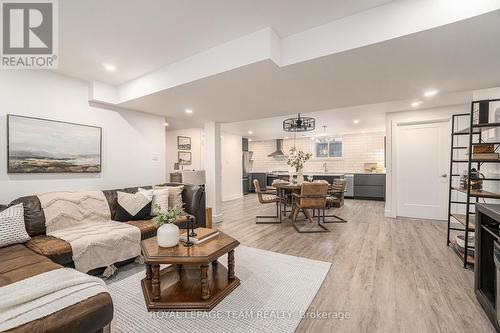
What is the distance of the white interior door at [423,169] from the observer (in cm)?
469

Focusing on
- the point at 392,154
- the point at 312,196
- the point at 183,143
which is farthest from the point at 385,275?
the point at 183,143

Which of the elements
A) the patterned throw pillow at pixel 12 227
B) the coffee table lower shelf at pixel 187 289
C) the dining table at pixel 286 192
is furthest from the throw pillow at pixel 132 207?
the dining table at pixel 286 192

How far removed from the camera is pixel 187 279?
90.0 inches

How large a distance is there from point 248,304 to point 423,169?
194 inches

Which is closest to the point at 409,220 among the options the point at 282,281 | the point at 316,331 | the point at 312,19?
the point at 282,281

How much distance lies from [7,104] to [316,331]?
13.7ft

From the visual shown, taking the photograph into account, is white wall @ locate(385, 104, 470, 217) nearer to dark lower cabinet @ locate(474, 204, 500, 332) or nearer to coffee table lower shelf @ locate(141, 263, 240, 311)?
dark lower cabinet @ locate(474, 204, 500, 332)

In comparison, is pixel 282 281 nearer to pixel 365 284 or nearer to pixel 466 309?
pixel 365 284

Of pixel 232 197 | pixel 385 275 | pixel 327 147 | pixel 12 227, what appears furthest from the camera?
pixel 327 147

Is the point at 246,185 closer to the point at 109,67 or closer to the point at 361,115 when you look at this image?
the point at 361,115

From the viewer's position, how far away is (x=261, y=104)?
3.78 meters

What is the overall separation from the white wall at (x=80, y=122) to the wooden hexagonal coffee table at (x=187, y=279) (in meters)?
2.06

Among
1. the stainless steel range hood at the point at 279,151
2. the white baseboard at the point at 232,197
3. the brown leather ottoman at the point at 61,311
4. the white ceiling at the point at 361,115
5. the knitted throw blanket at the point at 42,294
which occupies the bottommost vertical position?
the white baseboard at the point at 232,197

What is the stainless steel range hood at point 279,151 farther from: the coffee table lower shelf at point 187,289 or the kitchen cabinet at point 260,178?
the coffee table lower shelf at point 187,289
